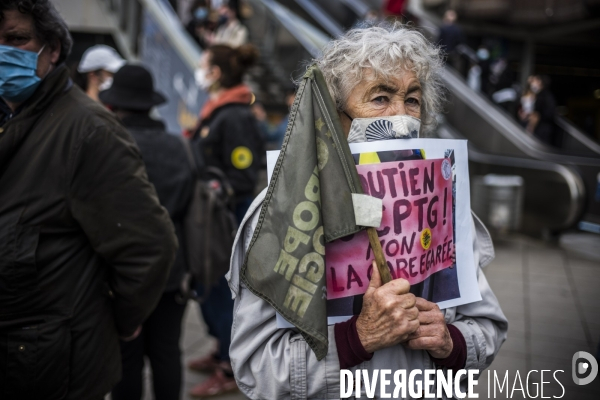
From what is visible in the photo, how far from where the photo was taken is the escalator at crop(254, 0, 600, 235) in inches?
334

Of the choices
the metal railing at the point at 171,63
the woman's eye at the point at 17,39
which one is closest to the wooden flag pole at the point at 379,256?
the woman's eye at the point at 17,39

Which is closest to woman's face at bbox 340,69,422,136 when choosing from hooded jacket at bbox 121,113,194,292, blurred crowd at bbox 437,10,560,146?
hooded jacket at bbox 121,113,194,292

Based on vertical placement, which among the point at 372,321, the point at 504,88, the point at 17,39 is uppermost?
the point at 504,88

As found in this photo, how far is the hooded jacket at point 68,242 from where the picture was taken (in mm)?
1832

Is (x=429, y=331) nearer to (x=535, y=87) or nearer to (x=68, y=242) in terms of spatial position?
(x=68, y=242)

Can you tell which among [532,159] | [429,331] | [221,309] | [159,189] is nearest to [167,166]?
[159,189]

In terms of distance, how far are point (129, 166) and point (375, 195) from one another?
3.38ft

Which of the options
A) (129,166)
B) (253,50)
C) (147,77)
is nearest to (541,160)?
(253,50)

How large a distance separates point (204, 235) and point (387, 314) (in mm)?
1805

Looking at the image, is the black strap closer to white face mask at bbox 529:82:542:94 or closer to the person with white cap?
the person with white cap

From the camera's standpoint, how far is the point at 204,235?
3043mm

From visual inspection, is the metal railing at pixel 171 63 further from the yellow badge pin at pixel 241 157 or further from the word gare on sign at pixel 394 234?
the word gare on sign at pixel 394 234

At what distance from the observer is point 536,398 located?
3.25m

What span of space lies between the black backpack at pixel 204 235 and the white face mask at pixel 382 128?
162 centimetres
